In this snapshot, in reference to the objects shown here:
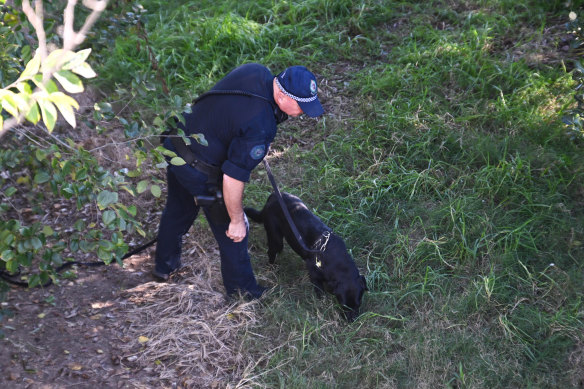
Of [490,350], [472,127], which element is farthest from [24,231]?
[472,127]

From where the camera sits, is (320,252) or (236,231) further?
(320,252)

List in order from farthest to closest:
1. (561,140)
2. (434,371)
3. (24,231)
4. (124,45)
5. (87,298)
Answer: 1. (124,45)
2. (561,140)
3. (87,298)
4. (434,371)
5. (24,231)

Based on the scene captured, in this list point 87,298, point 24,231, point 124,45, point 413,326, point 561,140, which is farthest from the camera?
point 124,45

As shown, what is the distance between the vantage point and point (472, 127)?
500 cm

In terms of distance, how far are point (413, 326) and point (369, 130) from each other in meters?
2.09

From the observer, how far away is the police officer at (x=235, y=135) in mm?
3115

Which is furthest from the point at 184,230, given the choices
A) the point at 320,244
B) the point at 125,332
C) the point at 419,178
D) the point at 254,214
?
the point at 419,178

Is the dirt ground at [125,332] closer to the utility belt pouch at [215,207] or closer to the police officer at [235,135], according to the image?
the police officer at [235,135]

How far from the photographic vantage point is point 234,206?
327 centimetres

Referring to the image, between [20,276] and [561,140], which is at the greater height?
[561,140]

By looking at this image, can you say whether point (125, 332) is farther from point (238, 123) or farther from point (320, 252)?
point (238, 123)

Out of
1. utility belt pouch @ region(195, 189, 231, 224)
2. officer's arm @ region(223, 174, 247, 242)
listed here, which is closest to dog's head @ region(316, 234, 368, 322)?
officer's arm @ region(223, 174, 247, 242)

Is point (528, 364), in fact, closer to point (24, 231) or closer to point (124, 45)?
point (24, 231)

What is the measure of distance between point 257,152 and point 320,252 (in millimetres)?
957
